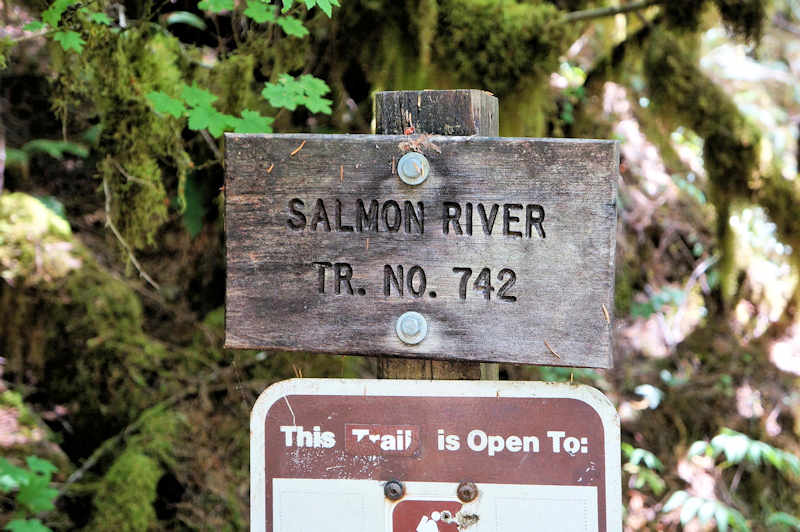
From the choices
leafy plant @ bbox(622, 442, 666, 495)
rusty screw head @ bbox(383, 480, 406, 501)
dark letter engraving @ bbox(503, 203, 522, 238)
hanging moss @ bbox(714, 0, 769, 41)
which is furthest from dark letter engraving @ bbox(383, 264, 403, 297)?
leafy plant @ bbox(622, 442, 666, 495)

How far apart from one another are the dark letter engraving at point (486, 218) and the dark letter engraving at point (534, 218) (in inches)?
2.4

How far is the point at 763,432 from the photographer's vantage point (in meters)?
4.83

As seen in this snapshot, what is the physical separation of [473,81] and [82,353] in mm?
2278

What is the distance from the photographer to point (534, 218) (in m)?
1.37

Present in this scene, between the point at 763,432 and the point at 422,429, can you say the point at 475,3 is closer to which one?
the point at 422,429

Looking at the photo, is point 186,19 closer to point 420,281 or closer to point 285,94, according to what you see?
point 285,94

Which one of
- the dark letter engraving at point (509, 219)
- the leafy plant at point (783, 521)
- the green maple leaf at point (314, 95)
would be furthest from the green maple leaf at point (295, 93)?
the leafy plant at point (783, 521)

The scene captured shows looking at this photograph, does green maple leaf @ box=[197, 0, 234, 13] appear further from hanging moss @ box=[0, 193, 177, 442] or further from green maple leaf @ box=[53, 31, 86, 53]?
hanging moss @ box=[0, 193, 177, 442]

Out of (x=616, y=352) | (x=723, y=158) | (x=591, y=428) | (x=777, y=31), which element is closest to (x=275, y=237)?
(x=591, y=428)

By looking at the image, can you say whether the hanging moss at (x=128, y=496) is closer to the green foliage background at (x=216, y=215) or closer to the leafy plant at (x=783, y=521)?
the green foliage background at (x=216, y=215)

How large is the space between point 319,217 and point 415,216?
190mm

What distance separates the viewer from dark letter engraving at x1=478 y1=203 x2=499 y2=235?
1381 millimetres

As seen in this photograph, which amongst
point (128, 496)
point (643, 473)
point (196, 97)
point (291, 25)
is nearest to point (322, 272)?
point (196, 97)

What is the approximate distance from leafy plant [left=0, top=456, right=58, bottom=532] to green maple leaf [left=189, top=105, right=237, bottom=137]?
1.66 metres
